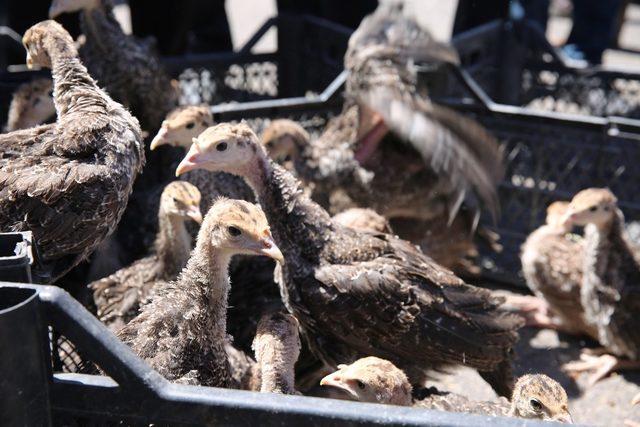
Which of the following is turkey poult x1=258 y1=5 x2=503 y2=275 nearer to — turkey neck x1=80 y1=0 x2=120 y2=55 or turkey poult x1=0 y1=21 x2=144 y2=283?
turkey neck x1=80 y1=0 x2=120 y2=55

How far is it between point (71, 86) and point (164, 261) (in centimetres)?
93

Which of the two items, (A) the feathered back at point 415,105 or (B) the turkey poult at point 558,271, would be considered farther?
(B) the turkey poult at point 558,271

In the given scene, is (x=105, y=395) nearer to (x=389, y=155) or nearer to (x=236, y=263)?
(x=236, y=263)

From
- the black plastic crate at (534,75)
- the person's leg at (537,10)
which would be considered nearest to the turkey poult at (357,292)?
the black plastic crate at (534,75)

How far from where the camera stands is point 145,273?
3.87 meters

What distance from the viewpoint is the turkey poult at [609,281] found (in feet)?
14.8

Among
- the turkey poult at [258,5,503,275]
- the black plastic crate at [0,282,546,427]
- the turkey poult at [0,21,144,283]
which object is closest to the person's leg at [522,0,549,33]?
the turkey poult at [258,5,503,275]

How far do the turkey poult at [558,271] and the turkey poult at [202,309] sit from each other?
2493 millimetres

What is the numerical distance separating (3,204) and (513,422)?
2397 millimetres

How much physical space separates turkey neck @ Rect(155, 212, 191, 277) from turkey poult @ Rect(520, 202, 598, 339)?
2251 mm

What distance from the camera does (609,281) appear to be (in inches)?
178

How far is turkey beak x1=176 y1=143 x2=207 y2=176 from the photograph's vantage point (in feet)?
11.1

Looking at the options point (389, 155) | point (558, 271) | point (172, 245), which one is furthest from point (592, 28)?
point (172, 245)

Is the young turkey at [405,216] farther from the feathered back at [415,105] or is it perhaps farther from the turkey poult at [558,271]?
the turkey poult at [558,271]
